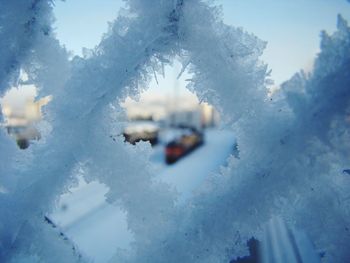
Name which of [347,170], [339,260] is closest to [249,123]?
[347,170]

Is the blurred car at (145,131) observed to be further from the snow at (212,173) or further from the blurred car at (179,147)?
the snow at (212,173)

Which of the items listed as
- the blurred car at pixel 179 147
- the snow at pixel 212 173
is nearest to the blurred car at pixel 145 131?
the blurred car at pixel 179 147

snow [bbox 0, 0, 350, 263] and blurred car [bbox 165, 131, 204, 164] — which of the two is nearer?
snow [bbox 0, 0, 350, 263]

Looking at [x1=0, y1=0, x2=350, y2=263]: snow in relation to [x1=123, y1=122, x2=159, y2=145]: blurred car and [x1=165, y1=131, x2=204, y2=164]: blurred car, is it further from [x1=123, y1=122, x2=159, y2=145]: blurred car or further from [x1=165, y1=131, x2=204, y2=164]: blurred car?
[x1=123, y1=122, x2=159, y2=145]: blurred car

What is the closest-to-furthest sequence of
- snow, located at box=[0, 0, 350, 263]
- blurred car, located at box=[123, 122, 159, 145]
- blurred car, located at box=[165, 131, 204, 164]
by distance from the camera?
1. snow, located at box=[0, 0, 350, 263]
2. blurred car, located at box=[165, 131, 204, 164]
3. blurred car, located at box=[123, 122, 159, 145]

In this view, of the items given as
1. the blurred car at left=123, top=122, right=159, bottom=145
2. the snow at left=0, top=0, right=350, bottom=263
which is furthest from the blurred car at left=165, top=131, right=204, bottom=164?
the snow at left=0, top=0, right=350, bottom=263

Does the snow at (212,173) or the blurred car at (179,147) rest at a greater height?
the blurred car at (179,147)

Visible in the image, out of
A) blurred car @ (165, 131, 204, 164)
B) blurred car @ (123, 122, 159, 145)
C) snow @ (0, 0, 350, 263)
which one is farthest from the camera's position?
blurred car @ (123, 122, 159, 145)

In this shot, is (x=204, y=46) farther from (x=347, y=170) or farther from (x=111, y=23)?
(x=347, y=170)
